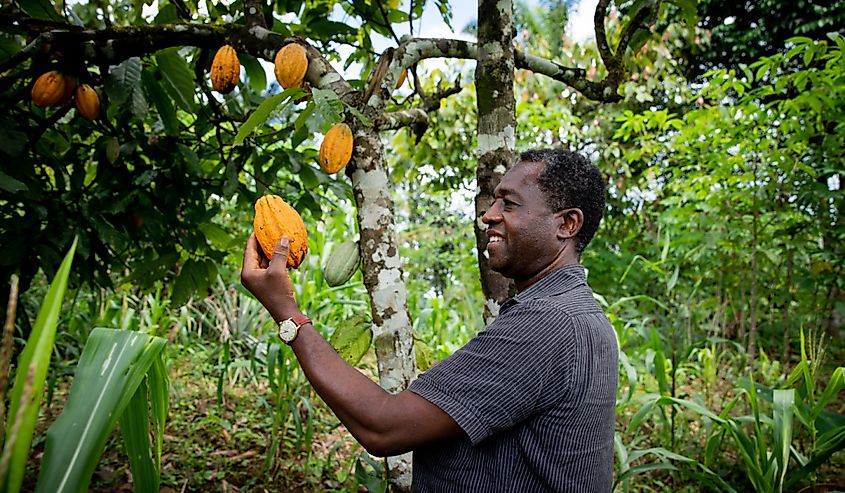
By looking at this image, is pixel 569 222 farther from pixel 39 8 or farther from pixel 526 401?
pixel 39 8

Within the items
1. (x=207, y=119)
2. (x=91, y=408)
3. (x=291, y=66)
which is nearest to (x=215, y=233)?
(x=207, y=119)

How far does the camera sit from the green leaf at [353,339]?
52.3 inches

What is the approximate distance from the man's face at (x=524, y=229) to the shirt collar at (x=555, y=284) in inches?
1.6

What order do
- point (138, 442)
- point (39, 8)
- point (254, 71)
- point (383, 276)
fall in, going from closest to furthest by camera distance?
point (138, 442) < point (383, 276) < point (39, 8) < point (254, 71)

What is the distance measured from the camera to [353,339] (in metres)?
1.34

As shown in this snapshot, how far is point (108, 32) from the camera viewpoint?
159 centimetres

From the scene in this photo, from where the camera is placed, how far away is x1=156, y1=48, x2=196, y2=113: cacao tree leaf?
181 centimetres

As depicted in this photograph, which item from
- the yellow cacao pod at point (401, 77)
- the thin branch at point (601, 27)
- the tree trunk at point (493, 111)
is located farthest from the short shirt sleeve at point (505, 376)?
the thin branch at point (601, 27)

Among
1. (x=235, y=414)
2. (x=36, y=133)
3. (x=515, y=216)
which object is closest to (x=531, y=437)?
(x=515, y=216)

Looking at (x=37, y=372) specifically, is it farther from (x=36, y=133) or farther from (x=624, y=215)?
(x=624, y=215)

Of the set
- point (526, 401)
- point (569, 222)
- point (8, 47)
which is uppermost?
point (8, 47)

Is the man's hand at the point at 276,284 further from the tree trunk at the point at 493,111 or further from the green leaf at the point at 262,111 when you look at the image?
the tree trunk at the point at 493,111

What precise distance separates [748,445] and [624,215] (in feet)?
15.4

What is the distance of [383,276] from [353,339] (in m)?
0.16
